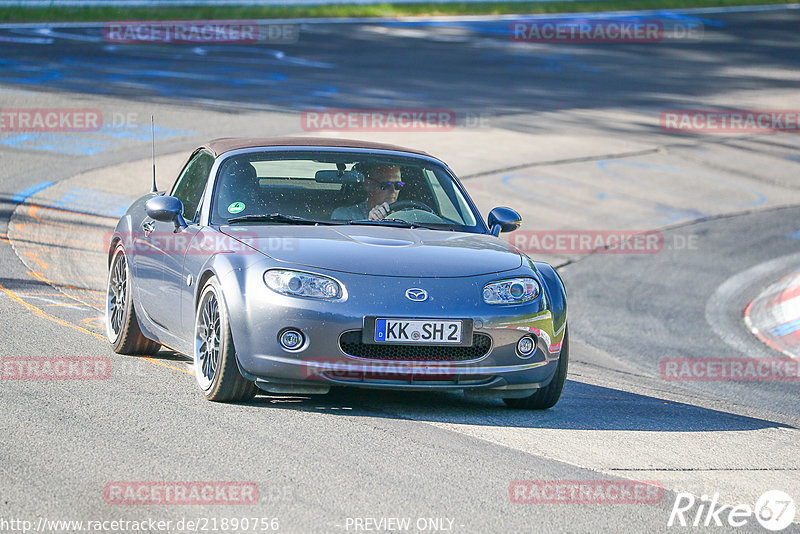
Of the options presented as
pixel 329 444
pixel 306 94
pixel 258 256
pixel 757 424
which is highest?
pixel 258 256

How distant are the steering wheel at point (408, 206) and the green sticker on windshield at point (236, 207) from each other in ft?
3.10

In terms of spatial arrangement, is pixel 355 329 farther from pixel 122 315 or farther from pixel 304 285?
pixel 122 315

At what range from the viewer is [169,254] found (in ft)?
24.0

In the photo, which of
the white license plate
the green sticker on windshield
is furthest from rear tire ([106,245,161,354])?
the white license plate

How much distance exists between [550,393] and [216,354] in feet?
6.21

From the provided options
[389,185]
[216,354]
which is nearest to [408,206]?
[389,185]

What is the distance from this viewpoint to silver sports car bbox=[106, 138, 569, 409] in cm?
618

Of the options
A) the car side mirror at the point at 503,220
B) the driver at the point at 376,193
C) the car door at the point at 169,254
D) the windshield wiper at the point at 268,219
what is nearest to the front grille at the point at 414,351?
the windshield wiper at the point at 268,219

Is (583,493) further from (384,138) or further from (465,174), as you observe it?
(384,138)

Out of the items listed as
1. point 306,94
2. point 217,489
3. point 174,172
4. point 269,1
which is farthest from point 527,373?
point 269,1

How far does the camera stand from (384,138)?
20500mm

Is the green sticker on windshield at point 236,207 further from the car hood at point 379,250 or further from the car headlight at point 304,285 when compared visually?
the car headlight at point 304,285

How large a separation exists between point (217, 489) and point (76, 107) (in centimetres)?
1689

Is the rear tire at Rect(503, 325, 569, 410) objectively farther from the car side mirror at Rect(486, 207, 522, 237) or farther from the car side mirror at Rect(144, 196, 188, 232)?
the car side mirror at Rect(144, 196, 188, 232)
